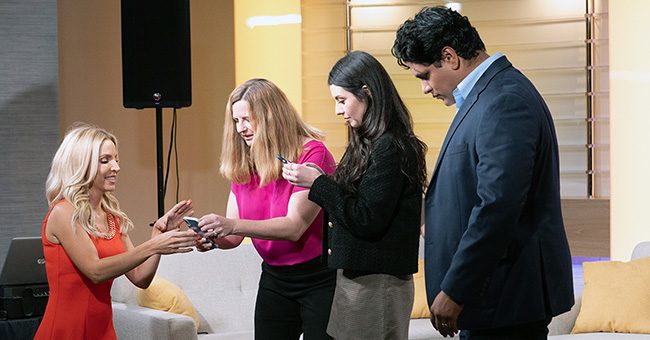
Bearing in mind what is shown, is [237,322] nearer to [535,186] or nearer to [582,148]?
[535,186]

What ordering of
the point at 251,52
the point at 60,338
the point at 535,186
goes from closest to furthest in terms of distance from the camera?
1. the point at 535,186
2. the point at 60,338
3. the point at 251,52

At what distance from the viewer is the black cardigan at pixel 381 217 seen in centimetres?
239

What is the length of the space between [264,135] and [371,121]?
43 centimetres

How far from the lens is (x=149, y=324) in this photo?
12.6ft

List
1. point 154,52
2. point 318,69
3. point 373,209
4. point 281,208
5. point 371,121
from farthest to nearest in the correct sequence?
1. point 318,69
2. point 154,52
3. point 281,208
4. point 371,121
5. point 373,209

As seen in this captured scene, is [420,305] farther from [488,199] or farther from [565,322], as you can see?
[488,199]

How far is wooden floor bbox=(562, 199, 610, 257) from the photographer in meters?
6.39

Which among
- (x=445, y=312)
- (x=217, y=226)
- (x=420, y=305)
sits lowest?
(x=420, y=305)

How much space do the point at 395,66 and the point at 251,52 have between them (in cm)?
115

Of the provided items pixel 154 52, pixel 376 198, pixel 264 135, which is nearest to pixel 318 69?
pixel 154 52

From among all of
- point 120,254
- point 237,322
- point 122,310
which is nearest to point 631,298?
point 237,322

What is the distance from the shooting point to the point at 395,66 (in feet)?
23.7

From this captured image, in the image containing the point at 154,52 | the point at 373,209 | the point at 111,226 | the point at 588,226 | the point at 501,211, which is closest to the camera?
the point at 501,211

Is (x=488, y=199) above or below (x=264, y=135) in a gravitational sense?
below
